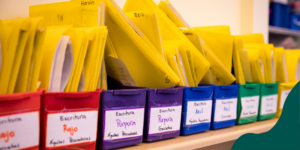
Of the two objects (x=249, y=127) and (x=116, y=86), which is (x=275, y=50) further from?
(x=116, y=86)

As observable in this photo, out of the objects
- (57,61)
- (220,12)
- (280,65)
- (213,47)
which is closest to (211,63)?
(213,47)

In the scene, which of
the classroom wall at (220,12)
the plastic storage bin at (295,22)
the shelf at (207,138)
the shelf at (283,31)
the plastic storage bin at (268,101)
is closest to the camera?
the shelf at (207,138)

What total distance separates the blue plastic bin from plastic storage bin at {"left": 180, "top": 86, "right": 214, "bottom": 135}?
0.13 feet

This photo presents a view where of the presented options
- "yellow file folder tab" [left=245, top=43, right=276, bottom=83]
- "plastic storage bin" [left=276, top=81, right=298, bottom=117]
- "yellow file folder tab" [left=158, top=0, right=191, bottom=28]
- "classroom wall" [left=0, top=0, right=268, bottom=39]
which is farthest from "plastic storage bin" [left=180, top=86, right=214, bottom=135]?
"classroom wall" [left=0, top=0, right=268, bottom=39]

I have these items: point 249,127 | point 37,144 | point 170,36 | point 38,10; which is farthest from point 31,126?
point 249,127

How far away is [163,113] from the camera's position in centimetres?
82

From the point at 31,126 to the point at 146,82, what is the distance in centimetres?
43

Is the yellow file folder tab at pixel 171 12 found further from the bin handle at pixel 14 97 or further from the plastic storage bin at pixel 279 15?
the plastic storage bin at pixel 279 15

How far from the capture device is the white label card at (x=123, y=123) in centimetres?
70

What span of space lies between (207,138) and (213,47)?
421 millimetres

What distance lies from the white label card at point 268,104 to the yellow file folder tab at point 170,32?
0.46 metres

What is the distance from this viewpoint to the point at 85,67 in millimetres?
709

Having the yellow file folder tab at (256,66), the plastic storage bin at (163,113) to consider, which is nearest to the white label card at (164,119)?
the plastic storage bin at (163,113)

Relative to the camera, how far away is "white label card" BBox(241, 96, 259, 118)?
114 cm
